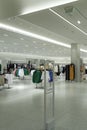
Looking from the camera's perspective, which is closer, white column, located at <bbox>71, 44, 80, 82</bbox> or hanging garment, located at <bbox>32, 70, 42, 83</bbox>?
hanging garment, located at <bbox>32, 70, 42, 83</bbox>

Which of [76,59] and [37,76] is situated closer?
[37,76]

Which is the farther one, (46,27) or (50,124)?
(46,27)

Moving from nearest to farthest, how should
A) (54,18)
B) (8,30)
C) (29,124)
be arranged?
(29,124) < (54,18) < (8,30)

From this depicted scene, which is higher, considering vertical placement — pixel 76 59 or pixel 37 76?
pixel 76 59

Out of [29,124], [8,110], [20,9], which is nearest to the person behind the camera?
[29,124]

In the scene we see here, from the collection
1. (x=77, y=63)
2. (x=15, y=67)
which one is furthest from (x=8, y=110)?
(x=77, y=63)

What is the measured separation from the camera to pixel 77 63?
16.5 metres

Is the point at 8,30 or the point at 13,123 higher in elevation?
the point at 8,30

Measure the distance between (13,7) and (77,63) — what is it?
11.5 metres

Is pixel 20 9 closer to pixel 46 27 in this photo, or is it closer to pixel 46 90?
pixel 46 90

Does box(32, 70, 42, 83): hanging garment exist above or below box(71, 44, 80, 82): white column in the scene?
below

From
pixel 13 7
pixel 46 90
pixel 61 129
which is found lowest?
pixel 61 129

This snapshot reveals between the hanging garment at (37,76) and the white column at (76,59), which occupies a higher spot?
the white column at (76,59)

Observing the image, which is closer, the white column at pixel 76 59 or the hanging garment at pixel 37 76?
the hanging garment at pixel 37 76
